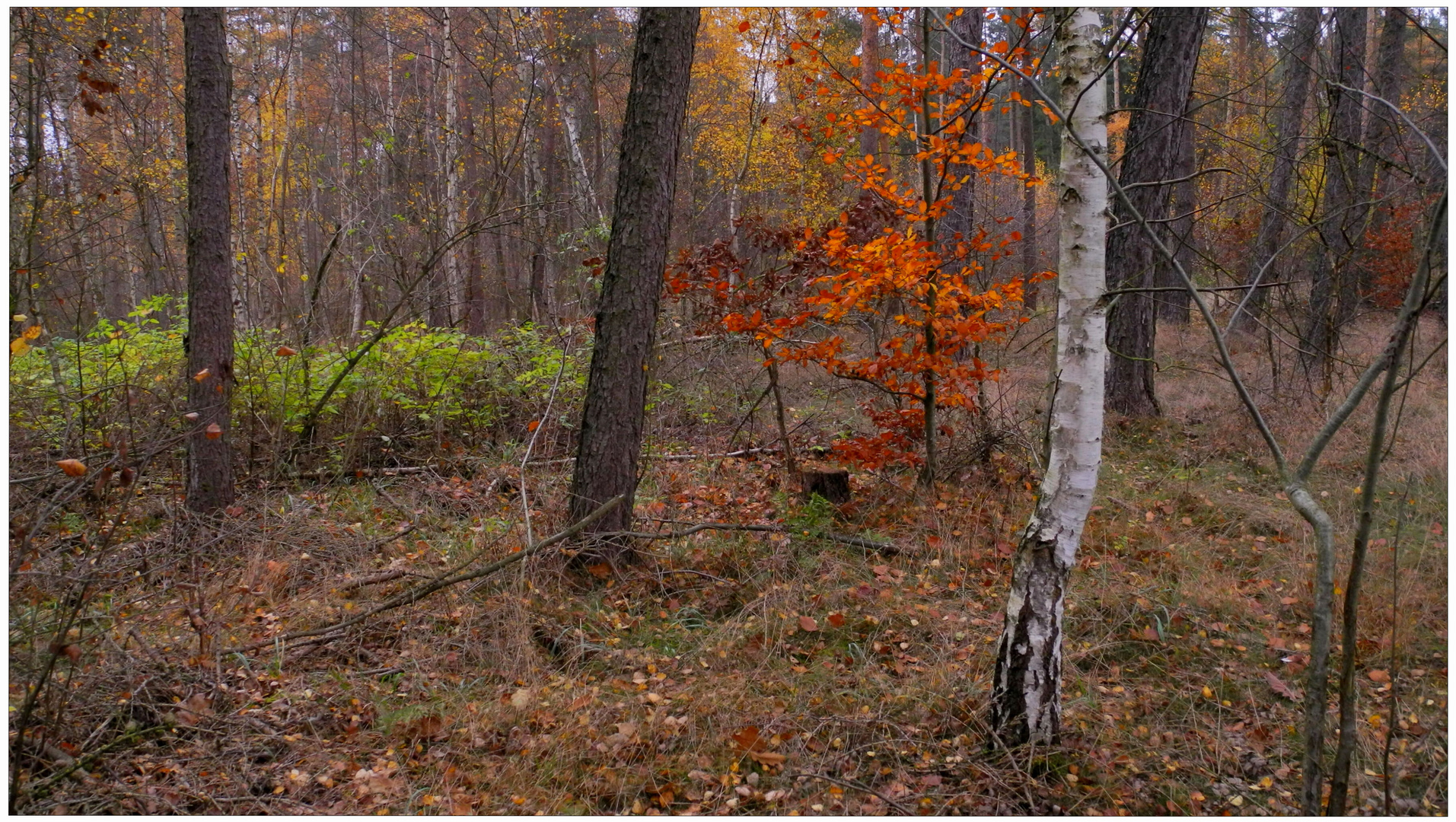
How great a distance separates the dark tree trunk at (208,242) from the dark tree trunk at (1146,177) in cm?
746

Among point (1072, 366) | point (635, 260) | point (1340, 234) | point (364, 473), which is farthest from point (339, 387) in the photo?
point (1340, 234)

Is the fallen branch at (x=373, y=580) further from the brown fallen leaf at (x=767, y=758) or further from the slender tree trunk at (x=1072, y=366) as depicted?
the slender tree trunk at (x=1072, y=366)

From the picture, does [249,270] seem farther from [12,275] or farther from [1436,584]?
[1436,584]

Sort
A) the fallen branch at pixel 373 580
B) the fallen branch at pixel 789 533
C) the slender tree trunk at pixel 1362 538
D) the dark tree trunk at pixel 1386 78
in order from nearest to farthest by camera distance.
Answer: the slender tree trunk at pixel 1362 538 → the fallen branch at pixel 373 580 → the fallen branch at pixel 789 533 → the dark tree trunk at pixel 1386 78

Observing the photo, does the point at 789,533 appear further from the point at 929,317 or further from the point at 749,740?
the point at 749,740

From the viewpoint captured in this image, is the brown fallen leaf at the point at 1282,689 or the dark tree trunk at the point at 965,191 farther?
the dark tree trunk at the point at 965,191

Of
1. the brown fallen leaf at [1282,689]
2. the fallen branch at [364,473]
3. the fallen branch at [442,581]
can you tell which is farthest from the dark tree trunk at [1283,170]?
the fallen branch at [364,473]

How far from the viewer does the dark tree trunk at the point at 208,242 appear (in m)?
5.58

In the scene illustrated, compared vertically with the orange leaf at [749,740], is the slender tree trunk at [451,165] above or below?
above

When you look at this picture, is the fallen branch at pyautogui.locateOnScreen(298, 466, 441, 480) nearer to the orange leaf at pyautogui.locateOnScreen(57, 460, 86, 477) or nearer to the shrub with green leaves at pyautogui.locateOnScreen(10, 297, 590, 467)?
the shrub with green leaves at pyautogui.locateOnScreen(10, 297, 590, 467)

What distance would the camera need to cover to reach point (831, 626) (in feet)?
13.7

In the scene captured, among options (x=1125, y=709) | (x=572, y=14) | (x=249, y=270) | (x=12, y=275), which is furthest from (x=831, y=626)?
(x=572, y=14)

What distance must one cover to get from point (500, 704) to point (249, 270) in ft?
22.6

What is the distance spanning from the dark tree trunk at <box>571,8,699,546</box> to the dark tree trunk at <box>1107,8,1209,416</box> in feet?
15.6
